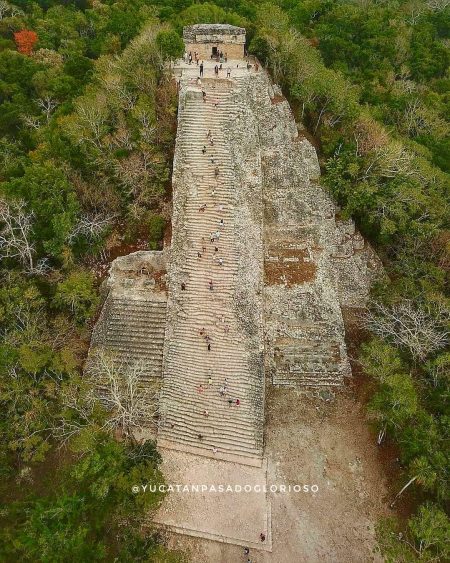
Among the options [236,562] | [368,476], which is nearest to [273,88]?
[368,476]

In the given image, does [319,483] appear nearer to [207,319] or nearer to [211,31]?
[207,319]

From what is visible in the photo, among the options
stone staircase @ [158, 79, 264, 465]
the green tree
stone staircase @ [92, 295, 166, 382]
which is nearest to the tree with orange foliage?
stone staircase @ [158, 79, 264, 465]

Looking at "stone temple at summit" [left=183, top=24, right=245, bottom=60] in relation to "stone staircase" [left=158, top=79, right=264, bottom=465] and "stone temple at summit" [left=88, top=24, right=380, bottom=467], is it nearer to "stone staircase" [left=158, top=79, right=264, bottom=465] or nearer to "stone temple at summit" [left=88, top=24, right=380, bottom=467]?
"stone temple at summit" [left=88, top=24, right=380, bottom=467]

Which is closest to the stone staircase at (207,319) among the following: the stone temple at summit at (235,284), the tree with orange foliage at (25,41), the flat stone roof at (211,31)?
the stone temple at summit at (235,284)

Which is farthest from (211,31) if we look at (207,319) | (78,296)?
(78,296)

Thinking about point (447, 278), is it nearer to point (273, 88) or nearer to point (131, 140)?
point (273, 88)

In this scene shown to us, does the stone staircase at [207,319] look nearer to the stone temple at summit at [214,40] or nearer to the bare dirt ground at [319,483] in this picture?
the bare dirt ground at [319,483]
